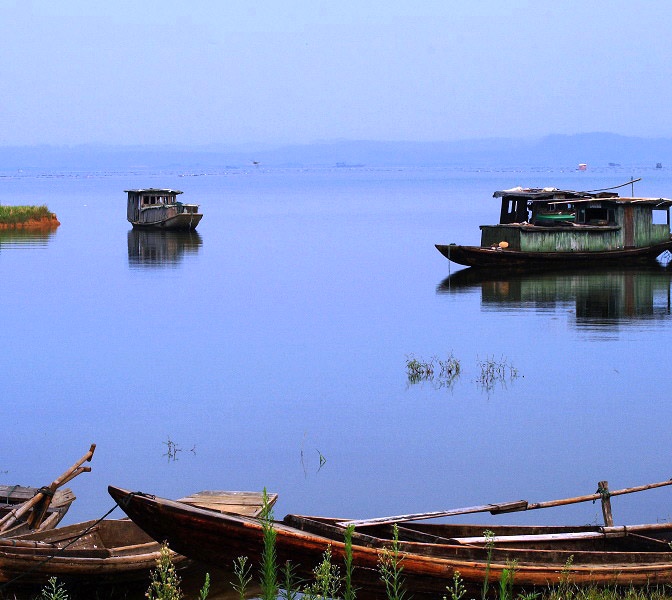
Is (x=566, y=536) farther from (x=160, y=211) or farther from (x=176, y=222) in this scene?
(x=176, y=222)

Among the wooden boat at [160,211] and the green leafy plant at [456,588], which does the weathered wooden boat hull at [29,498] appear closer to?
the green leafy plant at [456,588]

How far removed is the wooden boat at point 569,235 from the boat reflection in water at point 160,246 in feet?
51.5

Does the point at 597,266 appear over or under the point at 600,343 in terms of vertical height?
over

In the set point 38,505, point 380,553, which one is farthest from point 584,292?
point 380,553

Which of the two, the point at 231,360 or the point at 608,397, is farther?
the point at 231,360

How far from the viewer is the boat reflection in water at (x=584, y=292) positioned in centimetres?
3478

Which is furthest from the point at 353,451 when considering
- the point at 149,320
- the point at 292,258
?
the point at 292,258

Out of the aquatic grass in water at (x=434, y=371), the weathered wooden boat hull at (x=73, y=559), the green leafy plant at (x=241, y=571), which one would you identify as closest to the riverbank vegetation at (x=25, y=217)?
the aquatic grass in water at (x=434, y=371)

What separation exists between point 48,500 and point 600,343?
19.5 m

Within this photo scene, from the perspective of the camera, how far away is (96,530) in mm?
11344

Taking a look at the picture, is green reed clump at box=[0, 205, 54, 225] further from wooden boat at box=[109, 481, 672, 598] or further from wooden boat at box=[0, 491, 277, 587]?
wooden boat at box=[109, 481, 672, 598]

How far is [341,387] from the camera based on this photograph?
22859mm

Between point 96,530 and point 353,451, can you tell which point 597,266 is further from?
point 96,530

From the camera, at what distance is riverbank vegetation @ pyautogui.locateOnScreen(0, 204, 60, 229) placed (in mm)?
71125
